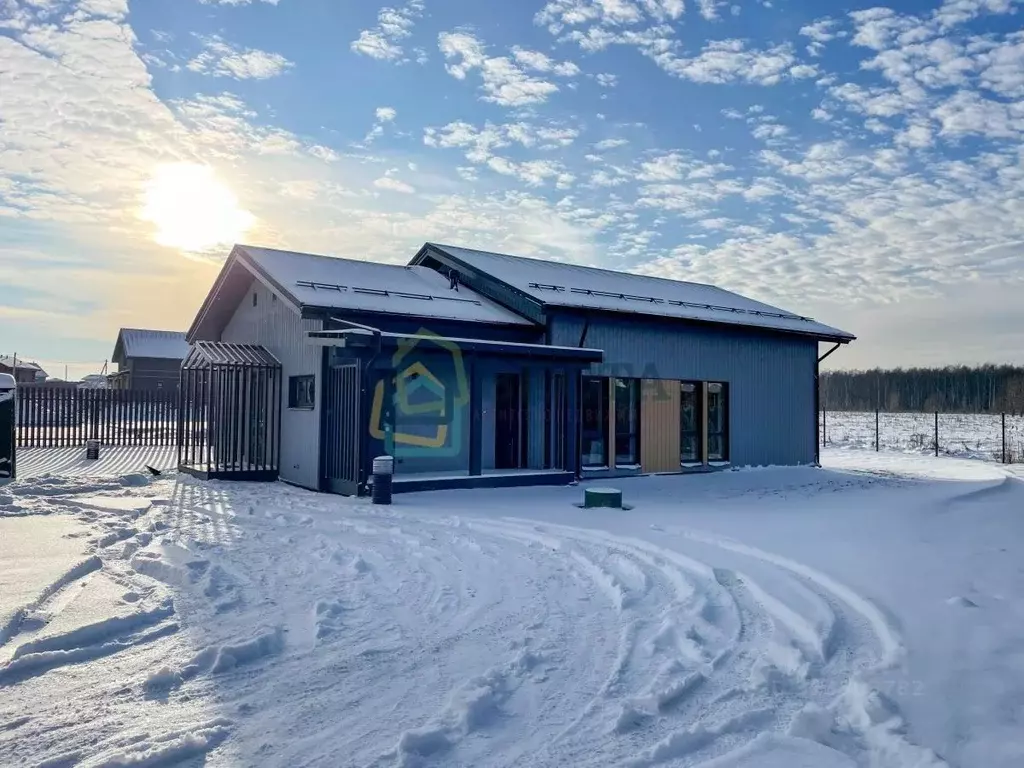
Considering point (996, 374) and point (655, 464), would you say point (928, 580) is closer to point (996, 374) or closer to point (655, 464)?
point (655, 464)

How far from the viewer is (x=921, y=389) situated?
65.1m

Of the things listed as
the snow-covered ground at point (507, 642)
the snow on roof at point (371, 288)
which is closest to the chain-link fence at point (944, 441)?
the snow on roof at point (371, 288)

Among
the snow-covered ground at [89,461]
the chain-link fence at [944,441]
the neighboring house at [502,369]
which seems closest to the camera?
the neighboring house at [502,369]

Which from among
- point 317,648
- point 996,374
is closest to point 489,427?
point 317,648

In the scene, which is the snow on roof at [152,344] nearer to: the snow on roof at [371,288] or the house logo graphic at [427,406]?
the snow on roof at [371,288]

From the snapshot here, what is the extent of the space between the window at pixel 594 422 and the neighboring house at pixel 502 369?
0.03 m

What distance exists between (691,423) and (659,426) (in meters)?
1.08

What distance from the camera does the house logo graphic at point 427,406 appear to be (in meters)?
13.6

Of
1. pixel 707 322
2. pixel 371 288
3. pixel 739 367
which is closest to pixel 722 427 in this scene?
pixel 739 367

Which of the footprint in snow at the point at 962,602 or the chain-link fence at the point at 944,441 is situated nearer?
the footprint in snow at the point at 962,602

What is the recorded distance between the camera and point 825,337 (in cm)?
1850

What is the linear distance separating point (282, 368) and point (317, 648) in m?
10.5

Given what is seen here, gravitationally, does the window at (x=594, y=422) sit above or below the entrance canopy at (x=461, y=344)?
below

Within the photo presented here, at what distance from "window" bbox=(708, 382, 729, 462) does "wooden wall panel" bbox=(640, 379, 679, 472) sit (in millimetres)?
1218
